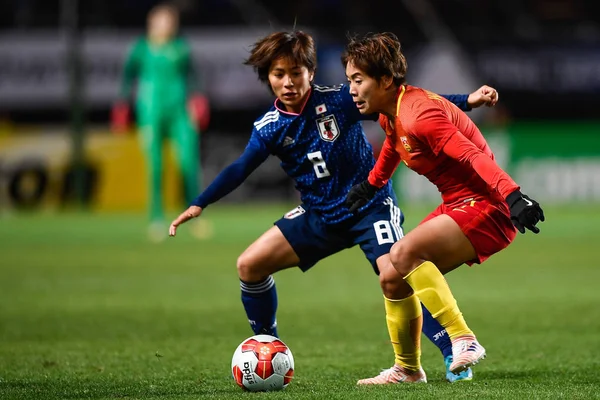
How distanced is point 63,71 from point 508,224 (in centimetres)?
1708

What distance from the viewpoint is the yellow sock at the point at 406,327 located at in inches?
212

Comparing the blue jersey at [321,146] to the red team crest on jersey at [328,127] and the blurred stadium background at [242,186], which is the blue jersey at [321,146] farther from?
the blurred stadium background at [242,186]

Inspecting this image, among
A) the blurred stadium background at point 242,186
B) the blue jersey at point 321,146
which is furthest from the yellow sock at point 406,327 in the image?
the blurred stadium background at point 242,186

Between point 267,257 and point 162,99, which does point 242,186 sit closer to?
point 162,99

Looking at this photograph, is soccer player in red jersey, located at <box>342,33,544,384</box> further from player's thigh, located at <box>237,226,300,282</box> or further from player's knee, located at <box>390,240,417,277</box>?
player's thigh, located at <box>237,226,300,282</box>

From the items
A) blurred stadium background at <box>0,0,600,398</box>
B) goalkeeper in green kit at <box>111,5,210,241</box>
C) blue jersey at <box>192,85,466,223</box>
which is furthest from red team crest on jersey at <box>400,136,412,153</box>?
goalkeeper in green kit at <box>111,5,210,241</box>

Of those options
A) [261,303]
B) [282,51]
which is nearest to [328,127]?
[282,51]

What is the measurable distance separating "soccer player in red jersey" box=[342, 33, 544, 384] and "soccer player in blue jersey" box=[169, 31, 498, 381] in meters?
0.44

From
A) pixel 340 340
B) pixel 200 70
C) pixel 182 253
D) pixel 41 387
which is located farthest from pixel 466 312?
pixel 200 70

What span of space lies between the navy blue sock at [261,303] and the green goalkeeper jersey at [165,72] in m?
9.30

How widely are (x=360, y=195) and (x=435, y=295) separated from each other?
79 centimetres

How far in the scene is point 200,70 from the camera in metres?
21.2

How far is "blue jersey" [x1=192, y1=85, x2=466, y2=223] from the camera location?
591cm

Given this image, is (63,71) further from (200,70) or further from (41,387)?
(41,387)
